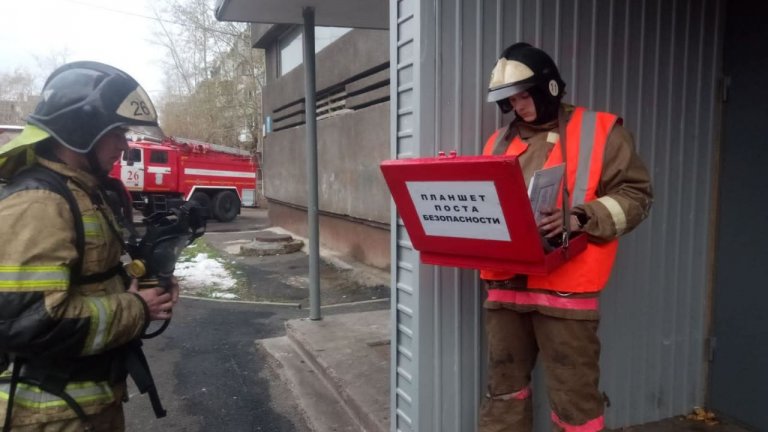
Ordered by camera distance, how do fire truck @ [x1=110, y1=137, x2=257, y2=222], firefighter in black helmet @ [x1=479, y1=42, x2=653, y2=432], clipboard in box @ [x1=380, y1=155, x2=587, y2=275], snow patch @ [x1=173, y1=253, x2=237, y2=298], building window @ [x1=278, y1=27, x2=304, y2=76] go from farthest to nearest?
1. fire truck @ [x1=110, y1=137, x2=257, y2=222]
2. building window @ [x1=278, y1=27, x2=304, y2=76]
3. snow patch @ [x1=173, y1=253, x2=237, y2=298]
4. firefighter in black helmet @ [x1=479, y1=42, x2=653, y2=432]
5. clipboard in box @ [x1=380, y1=155, x2=587, y2=275]

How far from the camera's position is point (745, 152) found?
3.00m

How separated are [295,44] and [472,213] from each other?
11.9 m

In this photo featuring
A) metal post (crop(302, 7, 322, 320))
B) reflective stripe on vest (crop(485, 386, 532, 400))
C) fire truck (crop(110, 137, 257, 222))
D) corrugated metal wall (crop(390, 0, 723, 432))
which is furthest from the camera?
fire truck (crop(110, 137, 257, 222))

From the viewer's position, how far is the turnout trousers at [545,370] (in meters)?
2.15

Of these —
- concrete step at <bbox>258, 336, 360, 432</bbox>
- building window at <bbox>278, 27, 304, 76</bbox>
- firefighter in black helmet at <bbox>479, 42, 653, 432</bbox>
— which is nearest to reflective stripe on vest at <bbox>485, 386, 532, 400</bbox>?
firefighter in black helmet at <bbox>479, 42, 653, 432</bbox>

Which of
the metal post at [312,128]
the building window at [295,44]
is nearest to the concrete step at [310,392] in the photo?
the metal post at [312,128]

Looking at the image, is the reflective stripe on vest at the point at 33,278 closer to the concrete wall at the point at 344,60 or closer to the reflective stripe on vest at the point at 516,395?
the reflective stripe on vest at the point at 516,395

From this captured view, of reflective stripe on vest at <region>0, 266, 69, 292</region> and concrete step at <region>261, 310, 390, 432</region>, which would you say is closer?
reflective stripe on vest at <region>0, 266, 69, 292</region>

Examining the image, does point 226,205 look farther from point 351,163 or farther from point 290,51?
point 351,163

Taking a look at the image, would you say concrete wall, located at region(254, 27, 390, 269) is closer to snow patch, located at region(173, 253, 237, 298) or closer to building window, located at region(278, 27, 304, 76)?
building window, located at region(278, 27, 304, 76)

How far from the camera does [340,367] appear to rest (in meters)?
4.36

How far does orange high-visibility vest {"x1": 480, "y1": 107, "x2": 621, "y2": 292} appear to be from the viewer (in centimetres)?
214

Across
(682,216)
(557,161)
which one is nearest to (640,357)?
(682,216)

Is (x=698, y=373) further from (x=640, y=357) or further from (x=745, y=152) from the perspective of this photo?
(x=745, y=152)
